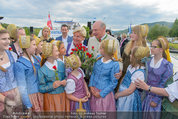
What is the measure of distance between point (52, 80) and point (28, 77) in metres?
0.39

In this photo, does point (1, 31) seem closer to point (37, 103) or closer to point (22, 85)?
point (22, 85)

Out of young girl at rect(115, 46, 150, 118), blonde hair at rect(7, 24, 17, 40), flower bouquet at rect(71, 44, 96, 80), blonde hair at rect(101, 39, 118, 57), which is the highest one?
blonde hair at rect(7, 24, 17, 40)

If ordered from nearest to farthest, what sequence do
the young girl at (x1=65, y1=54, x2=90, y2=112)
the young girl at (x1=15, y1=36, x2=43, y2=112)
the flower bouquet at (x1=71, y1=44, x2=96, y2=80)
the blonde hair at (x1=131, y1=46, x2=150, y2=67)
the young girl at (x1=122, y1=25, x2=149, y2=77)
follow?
the young girl at (x1=15, y1=36, x2=43, y2=112) → the young girl at (x1=65, y1=54, x2=90, y2=112) → the blonde hair at (x1=131, y1=46, x2=150, y2=67) → the flower bouquet at (x1=71, y1=44, x2=96, y2=80) → the young girl at (x1=122, y1=25, x2=149, y2=77)

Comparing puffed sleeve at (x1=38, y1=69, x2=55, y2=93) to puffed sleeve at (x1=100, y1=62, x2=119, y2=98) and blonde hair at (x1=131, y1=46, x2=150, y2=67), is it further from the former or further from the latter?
blonde hair at (x1=131, y1=46, x2=150, y2=67)

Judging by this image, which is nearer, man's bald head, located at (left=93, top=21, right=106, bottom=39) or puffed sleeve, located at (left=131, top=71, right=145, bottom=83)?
puffed sleeve, located at (left=131, top=71, right=145, bottom=83)

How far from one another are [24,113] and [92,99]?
121cm

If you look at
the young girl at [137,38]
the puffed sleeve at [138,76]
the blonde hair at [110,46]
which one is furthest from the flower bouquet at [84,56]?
the young girl at [137,38]

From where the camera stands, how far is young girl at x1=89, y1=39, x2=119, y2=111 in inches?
94.3

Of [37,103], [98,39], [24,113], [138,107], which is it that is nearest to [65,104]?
[37,103]

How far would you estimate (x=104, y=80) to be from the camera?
8.07 feet

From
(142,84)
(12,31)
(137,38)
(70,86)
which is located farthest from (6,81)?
(137,38)

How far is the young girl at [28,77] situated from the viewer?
2.12 metres

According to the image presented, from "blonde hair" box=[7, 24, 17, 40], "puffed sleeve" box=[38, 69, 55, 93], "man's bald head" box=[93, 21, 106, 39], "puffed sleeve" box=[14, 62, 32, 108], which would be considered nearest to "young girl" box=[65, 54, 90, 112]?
"puffed sleeve" box=[38, 69, 55, 93]

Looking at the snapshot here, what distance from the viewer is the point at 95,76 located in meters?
2.58
